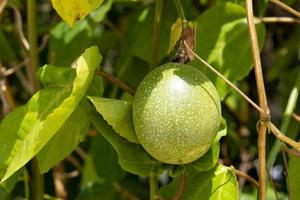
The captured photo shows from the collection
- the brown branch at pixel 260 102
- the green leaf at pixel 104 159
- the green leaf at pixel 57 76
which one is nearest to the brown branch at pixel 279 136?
the brown branch at pixel 260 102

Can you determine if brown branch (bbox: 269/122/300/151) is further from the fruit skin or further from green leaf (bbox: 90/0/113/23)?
green leaf (bbox: 90/0/113/23)

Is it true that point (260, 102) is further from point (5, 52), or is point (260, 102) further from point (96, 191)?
point (5, 52)

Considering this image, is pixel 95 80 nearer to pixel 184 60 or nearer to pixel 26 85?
pixel 184 60

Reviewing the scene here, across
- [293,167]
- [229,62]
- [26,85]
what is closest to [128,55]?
[26,85]

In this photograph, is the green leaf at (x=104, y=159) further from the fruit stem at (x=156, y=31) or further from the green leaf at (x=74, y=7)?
the green leaf at (x=74, y=7)

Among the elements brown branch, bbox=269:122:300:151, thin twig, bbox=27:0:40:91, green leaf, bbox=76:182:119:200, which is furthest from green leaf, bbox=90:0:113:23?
brown branch, bbox=269:122:300:151

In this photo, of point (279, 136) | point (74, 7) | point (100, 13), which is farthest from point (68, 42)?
point (279, 136)
